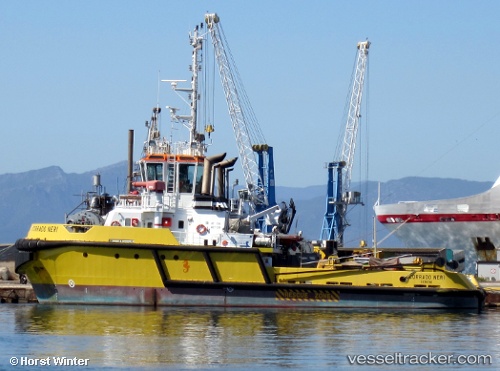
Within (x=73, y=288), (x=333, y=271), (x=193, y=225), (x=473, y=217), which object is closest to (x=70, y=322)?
(x=73, y=288)

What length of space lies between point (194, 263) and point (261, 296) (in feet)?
6.86

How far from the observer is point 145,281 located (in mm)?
31297

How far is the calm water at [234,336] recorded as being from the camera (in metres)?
22.6

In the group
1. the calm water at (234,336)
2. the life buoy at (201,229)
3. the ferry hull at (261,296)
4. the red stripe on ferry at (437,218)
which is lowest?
the calm water at (234,336)

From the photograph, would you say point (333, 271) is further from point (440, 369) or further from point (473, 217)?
point (473, 217)

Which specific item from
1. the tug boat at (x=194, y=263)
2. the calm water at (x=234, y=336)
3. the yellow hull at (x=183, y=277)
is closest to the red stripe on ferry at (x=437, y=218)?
the tug boat at (x=194, y=263)

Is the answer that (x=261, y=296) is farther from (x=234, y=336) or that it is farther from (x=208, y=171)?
(x=234, y=336)

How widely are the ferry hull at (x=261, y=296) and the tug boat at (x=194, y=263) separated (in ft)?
0.09

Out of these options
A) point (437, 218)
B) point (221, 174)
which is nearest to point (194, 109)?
point (221, 174)

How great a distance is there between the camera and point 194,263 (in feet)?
103

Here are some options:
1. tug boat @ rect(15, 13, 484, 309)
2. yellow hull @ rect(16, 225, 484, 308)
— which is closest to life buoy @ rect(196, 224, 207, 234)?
tug boat @ rect(15, 13, 484, 309)

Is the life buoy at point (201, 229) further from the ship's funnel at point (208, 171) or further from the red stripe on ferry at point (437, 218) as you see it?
the red stripe on ferry at point (437, 218)

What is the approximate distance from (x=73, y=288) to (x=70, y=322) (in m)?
3.63

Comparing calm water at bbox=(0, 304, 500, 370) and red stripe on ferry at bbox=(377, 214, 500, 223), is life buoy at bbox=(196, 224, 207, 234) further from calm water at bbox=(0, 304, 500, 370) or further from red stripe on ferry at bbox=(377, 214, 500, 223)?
red stripe on ferry at bbox=(377, 214, 500, 223)
